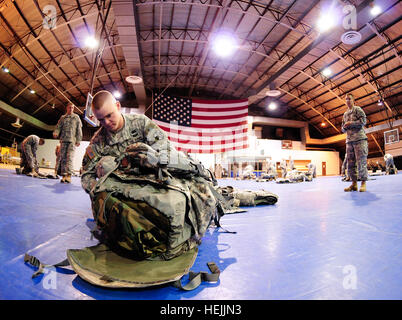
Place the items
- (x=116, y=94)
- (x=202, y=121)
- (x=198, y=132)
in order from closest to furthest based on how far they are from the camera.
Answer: (x=202, y=121)
(x=198, y=132)
(x=116, y=94)

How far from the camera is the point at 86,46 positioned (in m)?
9.12

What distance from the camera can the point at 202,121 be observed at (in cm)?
863

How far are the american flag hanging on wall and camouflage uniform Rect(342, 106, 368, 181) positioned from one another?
17.5ft

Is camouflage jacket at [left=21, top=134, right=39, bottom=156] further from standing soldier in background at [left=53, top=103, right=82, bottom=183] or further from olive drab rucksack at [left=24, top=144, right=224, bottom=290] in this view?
olive drab rucksack at [left=24, top=144, right=224, bottom=290]

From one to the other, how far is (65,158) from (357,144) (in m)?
5.35

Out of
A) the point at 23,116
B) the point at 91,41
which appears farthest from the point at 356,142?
the point at 23,116

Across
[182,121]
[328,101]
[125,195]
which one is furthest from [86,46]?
[328,101]

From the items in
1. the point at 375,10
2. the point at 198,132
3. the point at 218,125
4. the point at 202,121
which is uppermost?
the point at 375,10

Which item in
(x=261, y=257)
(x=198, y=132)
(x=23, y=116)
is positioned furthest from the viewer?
(x=23, y=116)

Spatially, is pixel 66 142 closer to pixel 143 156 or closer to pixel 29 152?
pixel 29 152

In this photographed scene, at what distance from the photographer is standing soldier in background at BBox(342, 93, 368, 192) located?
9.93 feet

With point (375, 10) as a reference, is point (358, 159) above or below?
below
